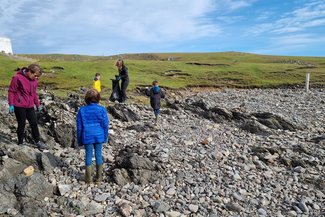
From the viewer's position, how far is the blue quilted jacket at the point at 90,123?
9.80m

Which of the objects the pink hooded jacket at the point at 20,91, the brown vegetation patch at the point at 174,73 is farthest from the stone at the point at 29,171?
the brown vegetation patch at the point at 174,73

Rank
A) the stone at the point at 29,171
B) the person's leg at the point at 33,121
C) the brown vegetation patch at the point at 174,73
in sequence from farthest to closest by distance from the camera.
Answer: the brown vegetation patch at the point at 174,73
the person's leg at the point at 33,121
the stone at the point at 29,171

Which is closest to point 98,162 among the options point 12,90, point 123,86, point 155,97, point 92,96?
point 92,96

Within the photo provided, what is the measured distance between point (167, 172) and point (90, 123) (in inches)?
124

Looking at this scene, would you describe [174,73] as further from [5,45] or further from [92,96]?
[5,45]

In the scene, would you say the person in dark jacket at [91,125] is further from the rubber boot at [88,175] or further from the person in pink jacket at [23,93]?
the person in pink jacket at [23,93]

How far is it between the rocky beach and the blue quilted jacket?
134 cm

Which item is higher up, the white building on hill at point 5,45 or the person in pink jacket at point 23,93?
the white building on hill at point 5,45

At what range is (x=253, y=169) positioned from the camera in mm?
12445

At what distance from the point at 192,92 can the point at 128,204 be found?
27.6m

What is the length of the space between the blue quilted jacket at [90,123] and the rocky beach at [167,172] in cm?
134

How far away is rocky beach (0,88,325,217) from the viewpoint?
29.8ft

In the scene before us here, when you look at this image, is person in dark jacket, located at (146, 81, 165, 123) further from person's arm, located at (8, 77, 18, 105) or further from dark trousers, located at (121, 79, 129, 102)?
person's arm, located at (8, 77, 18, 105)

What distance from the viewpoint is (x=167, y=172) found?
1127cm
